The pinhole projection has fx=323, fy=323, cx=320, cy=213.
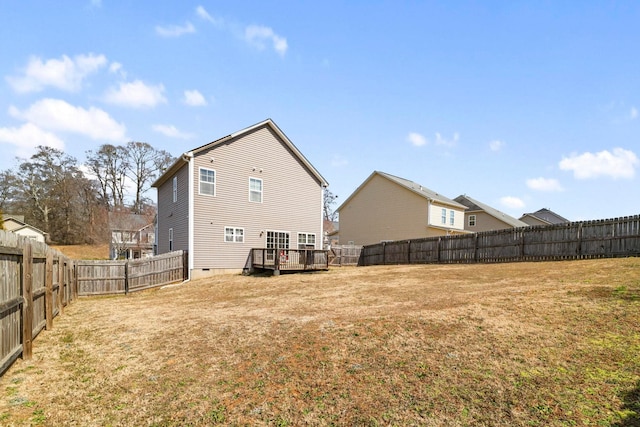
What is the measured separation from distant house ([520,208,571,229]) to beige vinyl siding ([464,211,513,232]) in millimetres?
16671

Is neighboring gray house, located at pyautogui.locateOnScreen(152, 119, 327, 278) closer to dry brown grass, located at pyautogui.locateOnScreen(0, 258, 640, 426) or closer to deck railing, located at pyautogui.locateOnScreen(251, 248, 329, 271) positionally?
deck railing, located at pyautogui.locateOnScreen(251, 248, 329, 271)

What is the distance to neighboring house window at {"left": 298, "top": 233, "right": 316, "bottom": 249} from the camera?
21.5 meters

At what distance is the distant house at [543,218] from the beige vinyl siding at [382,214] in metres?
28.0

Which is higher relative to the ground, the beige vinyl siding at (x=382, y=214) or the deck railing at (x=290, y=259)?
the beige vinyl siding at (x=382, y=214)

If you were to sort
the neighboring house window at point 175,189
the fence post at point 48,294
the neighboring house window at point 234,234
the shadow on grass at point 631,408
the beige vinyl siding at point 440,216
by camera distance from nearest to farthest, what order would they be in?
the shadow on grass at point 631,408, the fence post at point 48,294, the neighboring house window at point 234,234, the neighboring house window at point 175,189, the beige vinyl siding at point 440,216

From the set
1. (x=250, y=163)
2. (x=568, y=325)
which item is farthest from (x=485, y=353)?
(x=250, y=163)

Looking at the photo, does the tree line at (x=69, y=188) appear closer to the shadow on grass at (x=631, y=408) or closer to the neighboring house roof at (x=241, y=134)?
the neighboring house roof at (x=241, y=134)

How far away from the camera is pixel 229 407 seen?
386 centimetres

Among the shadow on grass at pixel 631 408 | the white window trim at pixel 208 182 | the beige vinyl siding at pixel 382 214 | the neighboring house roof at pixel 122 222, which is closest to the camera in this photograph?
the shadow on grass at pixel 631 408

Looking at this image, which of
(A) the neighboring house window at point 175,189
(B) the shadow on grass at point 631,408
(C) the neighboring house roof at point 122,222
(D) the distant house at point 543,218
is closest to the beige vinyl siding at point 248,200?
(A) the neighboring house window at point 175,189

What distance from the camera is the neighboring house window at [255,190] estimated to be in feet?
64.4

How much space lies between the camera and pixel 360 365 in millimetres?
4684

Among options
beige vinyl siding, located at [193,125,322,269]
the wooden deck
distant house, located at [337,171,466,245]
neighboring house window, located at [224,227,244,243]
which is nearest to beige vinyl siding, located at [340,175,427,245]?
distant house, located at [337,171,466,245]

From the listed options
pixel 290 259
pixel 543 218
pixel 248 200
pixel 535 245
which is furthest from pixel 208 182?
pixel 543 218
